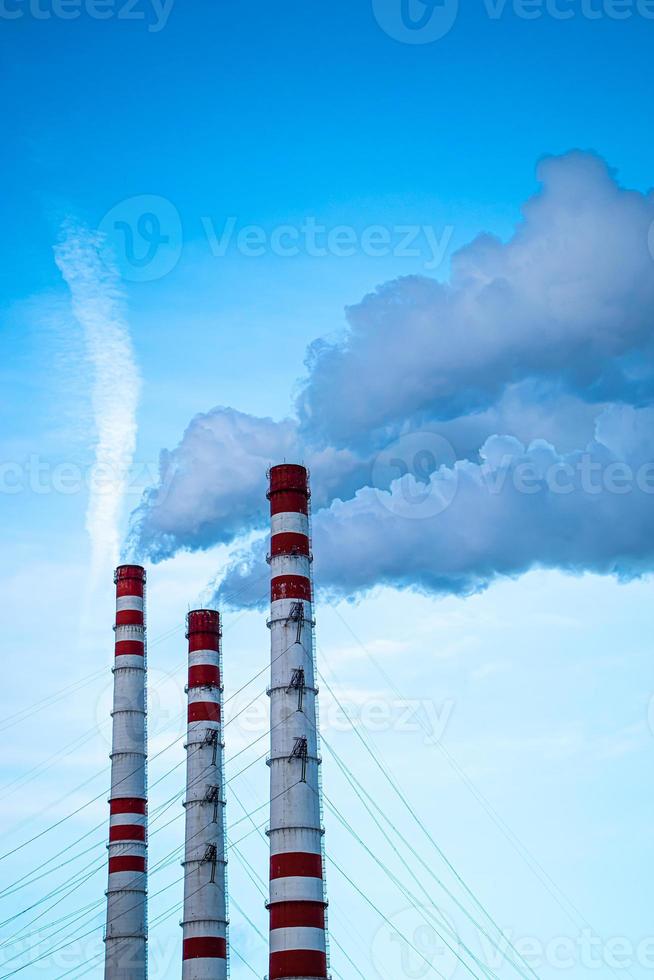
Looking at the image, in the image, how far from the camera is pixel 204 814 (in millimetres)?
54094

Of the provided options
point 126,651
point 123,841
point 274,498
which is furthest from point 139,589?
point 274,498

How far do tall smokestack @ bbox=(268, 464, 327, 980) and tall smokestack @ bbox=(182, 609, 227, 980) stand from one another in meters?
12.9

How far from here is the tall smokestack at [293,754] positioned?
39.1 m

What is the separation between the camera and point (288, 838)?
132 feet

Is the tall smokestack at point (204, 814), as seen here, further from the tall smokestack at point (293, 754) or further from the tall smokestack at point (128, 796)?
the tall smokestack at point (293, 754)

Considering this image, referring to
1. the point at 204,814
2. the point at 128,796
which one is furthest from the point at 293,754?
the point at 128,796

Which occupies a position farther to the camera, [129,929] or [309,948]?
[129,929]

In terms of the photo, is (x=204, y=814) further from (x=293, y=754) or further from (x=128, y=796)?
(x=293, y=754)

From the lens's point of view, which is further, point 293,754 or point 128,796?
point 128,796

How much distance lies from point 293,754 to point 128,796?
16569mm

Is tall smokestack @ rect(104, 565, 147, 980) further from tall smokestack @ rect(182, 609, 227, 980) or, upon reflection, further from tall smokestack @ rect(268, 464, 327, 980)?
tall smokestack @ rect(268, 464, 327, 980)

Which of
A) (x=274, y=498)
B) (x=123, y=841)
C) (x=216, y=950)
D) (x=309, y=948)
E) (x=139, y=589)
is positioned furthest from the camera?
(x=139, y=589)

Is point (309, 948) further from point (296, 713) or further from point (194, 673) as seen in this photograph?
point (194, 673)

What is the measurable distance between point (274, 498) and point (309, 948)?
1508 centimetres
